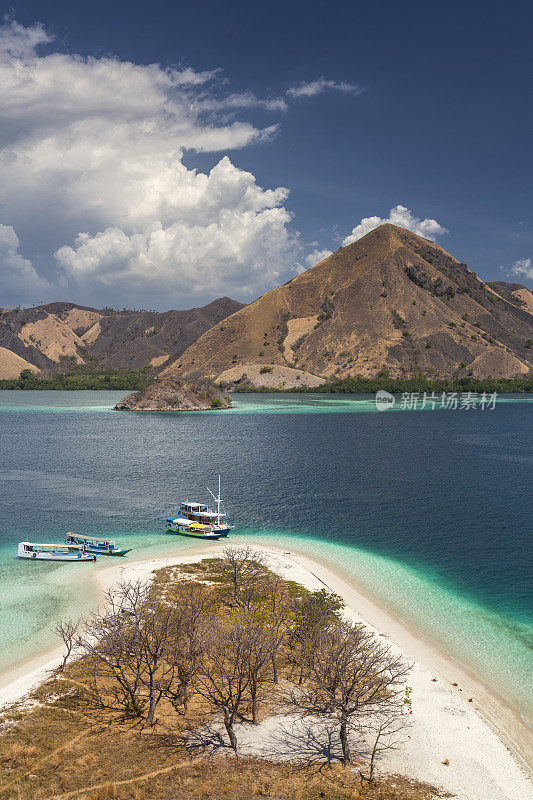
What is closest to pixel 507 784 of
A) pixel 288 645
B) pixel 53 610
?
pixel 288 645

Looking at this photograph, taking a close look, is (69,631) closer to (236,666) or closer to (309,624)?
(236,666)

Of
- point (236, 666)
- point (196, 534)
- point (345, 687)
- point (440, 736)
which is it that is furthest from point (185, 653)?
point (196, 534)

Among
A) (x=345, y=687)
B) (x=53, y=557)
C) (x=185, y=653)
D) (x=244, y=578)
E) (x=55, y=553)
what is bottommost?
(x=53, y=557)

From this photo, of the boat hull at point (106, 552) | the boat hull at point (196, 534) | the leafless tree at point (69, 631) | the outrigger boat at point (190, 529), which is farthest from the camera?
the outrigger boat at point (190, 529)

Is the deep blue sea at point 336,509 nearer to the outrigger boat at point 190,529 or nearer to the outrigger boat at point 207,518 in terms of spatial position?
the outrigger boat at point 190,529

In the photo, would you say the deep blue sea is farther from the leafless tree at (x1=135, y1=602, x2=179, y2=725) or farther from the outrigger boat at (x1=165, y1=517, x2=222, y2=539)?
the leafless tree at (x1=135, y1=602, x2=179, y2=725)

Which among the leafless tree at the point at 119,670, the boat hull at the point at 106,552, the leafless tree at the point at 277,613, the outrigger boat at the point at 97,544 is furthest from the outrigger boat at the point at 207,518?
the leafless tree at the point at 119,670

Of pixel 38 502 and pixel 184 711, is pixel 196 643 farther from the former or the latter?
pixel 38 502
